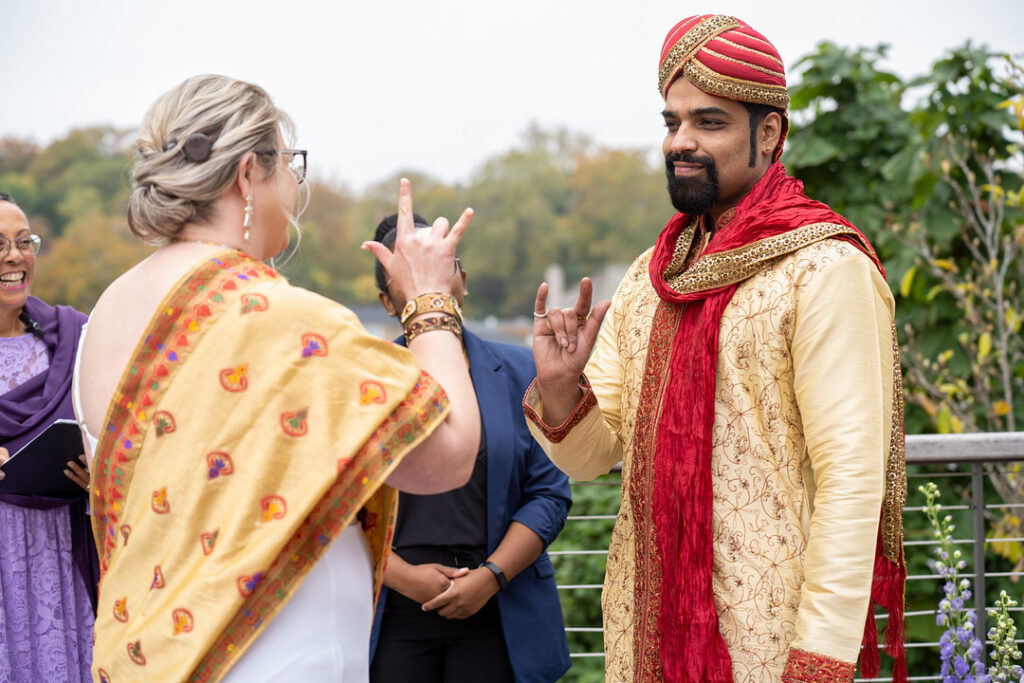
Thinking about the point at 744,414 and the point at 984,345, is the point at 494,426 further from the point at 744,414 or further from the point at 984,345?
the point at 984,345

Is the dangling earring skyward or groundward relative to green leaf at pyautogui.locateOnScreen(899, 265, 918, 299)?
skyward

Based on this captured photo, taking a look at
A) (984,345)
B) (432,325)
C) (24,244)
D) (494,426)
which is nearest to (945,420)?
(984,345)

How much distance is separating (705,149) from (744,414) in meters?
0.58

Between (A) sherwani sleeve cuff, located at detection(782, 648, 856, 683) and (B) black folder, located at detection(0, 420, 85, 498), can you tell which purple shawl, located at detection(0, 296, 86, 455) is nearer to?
(B) black folder, located at detection(0, 420, 85, 498)

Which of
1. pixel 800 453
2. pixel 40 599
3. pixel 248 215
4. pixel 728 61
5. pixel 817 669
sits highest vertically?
pixel 728 61

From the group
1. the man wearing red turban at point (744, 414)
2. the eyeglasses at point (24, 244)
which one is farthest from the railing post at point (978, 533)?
the eyeglasses at point (24, 244)

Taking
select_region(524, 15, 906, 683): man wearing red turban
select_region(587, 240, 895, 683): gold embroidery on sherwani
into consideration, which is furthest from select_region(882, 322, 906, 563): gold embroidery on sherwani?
select_region(587, 240, 895, 683): gold embroidery on sherwani

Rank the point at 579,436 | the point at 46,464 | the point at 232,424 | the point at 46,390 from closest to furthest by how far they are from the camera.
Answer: the point at 232,424
the point at 579,436
the point at 46,464
the point at 46,390

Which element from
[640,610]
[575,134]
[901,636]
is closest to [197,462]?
[640,610]

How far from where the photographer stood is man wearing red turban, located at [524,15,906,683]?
1796 millimetres

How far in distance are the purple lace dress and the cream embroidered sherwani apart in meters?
1.87

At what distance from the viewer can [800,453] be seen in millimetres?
1899

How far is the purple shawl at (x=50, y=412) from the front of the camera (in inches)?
Answer: 107

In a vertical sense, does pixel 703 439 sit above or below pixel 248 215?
below
